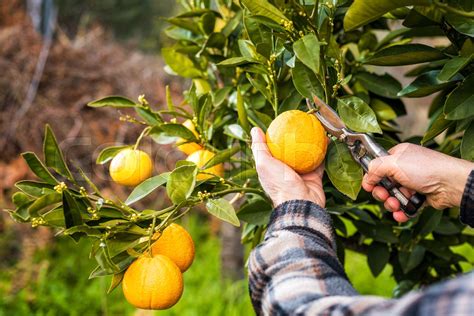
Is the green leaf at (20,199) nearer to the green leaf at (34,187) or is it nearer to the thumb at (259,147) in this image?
the green leaf at (34,187)

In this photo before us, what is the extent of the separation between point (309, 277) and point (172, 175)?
28 centimetres

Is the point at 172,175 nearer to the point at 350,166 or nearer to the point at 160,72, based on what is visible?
the point at 350,166

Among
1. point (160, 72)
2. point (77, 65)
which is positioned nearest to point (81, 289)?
point (77, 65)

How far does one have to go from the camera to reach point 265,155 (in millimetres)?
872

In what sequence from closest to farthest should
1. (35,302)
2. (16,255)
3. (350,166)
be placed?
(350,166), (35,302), (16,255)

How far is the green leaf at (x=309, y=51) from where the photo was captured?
2.56ft

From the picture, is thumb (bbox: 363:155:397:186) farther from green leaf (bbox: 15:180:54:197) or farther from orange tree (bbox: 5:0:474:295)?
green leaf (bbox: 15:180:54:197)

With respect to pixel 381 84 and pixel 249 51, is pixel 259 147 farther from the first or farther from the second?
pixel 381 84

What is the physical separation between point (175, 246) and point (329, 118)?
32 cm

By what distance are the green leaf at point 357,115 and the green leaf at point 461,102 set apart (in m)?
0.11

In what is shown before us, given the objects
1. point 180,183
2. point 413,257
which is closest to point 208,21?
point 180,183

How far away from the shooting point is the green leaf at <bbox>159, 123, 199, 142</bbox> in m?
1.01

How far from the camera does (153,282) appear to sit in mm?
814

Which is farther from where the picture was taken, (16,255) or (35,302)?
(16,255)
